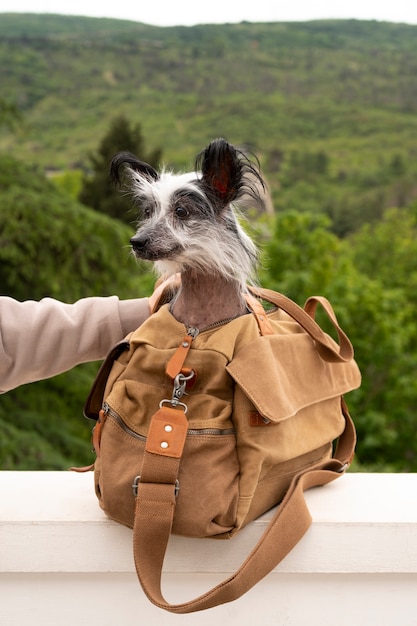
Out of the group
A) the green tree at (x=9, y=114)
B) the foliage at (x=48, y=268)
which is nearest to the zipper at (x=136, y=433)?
the foliage at (x=48, y=268)

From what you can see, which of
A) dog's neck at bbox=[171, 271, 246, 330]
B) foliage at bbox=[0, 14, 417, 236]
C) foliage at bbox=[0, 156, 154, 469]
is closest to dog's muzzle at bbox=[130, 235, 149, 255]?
dog's neck at bbox=[171, 271, 246, 330]

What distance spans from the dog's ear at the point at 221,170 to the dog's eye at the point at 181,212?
4 centimetres

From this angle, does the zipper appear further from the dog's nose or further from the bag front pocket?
the dog's nose

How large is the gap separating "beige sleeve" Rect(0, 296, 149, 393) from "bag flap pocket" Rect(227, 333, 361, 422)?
290 mm

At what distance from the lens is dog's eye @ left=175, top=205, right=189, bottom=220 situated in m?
1.10

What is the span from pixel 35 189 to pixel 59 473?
9.82ft

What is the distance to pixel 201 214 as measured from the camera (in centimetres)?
111

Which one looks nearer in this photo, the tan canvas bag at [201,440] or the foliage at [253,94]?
the tan canvas bag at [201,440]

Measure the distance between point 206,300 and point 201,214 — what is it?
144 millimetres

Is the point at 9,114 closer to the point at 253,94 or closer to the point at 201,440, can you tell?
the point at 201,440

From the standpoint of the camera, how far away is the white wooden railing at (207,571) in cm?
122

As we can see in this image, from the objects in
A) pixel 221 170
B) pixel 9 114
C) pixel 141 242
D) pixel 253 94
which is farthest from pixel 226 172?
pixel 253 94

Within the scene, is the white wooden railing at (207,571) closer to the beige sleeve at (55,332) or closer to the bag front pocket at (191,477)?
the bag front pocket at (191,477)

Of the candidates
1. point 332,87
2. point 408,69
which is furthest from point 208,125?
point 408,69
